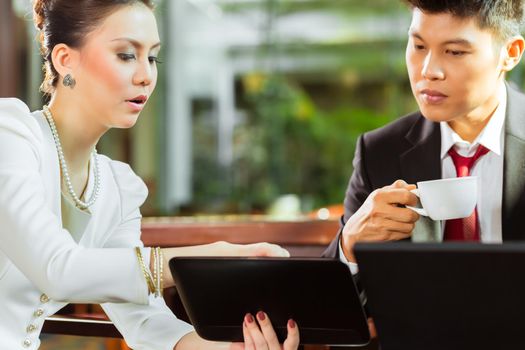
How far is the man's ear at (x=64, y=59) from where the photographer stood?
4.03 feet

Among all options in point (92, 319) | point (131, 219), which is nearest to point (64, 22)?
point (131, 219)

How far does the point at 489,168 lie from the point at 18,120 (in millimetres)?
862

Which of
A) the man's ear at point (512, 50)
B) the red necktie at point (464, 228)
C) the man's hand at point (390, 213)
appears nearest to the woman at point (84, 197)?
the man's hand at point (390, 213)

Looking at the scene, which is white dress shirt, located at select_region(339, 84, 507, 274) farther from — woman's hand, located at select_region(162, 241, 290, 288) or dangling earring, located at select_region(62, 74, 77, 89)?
dangling earring, located at select_region(62, 74, 77, 89)

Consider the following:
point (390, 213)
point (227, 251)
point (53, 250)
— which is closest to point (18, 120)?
point (53, 250)

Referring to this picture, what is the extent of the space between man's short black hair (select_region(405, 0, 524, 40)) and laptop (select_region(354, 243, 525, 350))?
1.78ft

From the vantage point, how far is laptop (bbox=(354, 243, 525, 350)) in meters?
0.85

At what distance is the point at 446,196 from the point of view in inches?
43.8

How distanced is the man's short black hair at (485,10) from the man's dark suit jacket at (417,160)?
21 cm

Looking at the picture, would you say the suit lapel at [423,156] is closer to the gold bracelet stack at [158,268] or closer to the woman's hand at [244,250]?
the woman's hand at [244,250]

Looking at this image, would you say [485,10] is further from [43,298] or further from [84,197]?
[43,298]

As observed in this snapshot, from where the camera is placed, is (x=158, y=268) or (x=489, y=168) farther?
(x=489, y=168)

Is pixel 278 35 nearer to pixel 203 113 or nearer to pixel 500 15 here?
pixel 203 113

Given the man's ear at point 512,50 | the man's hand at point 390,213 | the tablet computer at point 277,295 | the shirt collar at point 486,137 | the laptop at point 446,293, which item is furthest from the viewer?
the shirt collar at point 486,137
